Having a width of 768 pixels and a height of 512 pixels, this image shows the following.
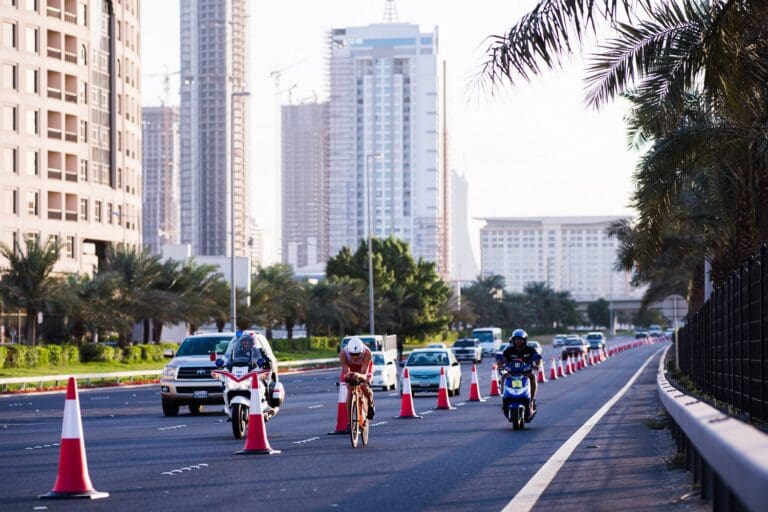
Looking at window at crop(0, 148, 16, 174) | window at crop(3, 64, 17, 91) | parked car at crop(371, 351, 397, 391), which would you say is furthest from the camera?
window at crop(3, 64, 17, 91)

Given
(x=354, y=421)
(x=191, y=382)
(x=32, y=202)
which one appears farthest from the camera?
(x=32, y=202)

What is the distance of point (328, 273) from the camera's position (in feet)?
360

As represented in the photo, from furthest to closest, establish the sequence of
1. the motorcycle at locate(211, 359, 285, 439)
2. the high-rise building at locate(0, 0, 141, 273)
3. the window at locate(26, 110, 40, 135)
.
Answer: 1. the window at locate(26, 110, 40, 135)
2. the high-rise building at locate(0, 0, 141, 273)
3. the motorcycle at locate(211, 359, 285, 439)

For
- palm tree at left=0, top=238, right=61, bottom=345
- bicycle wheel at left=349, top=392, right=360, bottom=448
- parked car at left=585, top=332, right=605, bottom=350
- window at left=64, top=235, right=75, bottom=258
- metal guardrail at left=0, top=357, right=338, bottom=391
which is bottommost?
parked car at left=585, top=332, right=605, bottom=350

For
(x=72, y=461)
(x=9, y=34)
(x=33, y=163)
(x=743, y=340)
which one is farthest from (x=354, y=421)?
(x=33, y=163)

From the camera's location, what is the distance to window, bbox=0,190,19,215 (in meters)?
82.9

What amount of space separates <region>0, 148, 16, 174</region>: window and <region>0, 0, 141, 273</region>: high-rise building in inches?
2.4

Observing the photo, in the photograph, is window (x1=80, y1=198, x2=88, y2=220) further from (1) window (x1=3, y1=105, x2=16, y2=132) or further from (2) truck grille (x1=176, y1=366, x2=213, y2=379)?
(2) truck grille (x1=176, y1=366, x2=213, y2=379)

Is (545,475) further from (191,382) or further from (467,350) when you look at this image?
(467,350)

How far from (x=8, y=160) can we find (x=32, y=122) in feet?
11.6

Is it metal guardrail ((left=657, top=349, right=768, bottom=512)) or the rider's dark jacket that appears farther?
the rider's dark jacket

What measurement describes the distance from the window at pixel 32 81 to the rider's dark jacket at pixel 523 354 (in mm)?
66265

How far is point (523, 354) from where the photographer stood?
79.8 feet

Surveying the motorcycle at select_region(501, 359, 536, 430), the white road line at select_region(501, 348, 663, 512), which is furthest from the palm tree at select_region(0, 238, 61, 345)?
the motorcycle at select_region(501, 359, 536, 430)
